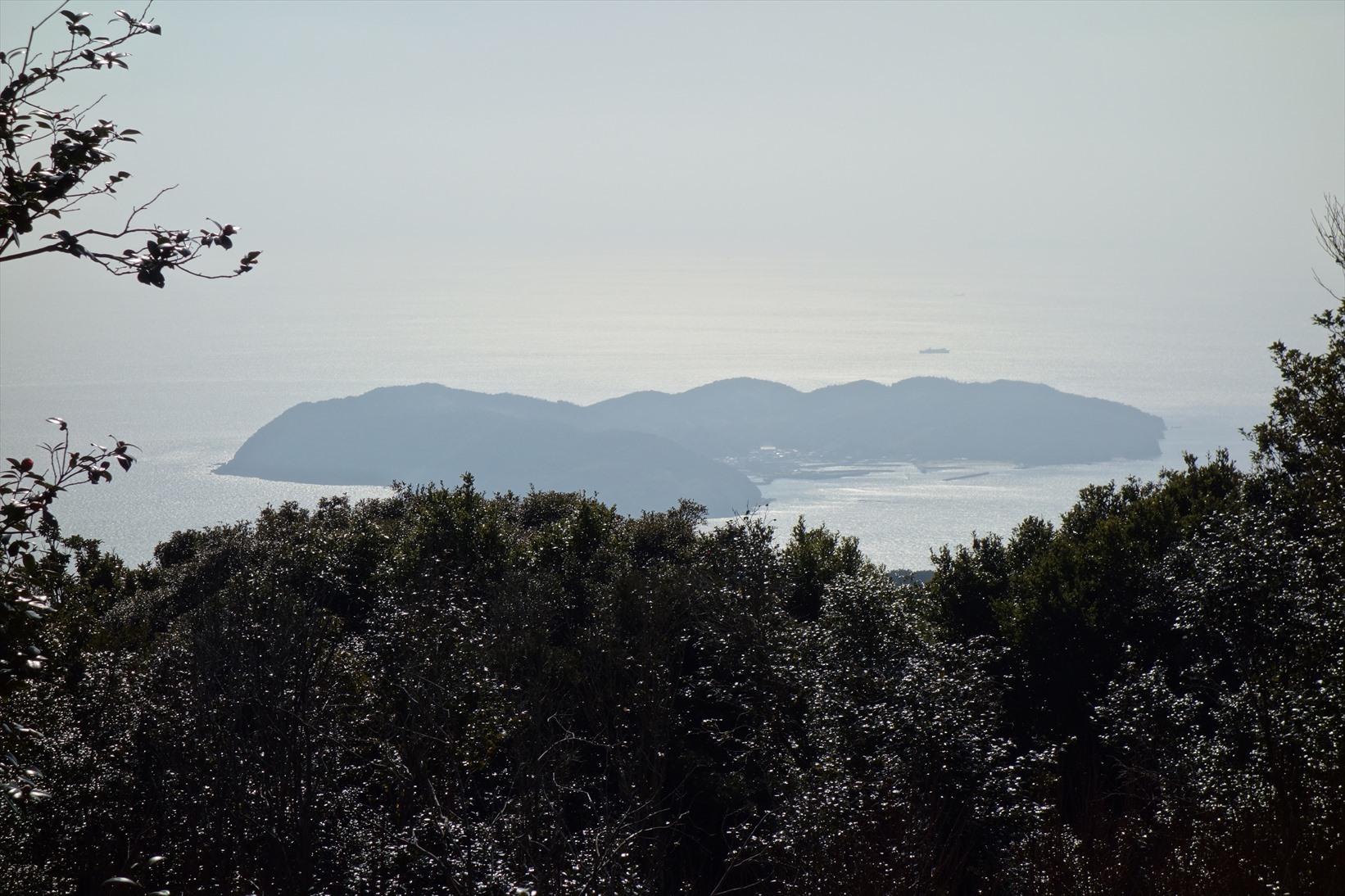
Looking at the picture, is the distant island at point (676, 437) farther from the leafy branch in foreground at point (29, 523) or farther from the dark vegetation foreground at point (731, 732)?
the leafy branch in foreground at point (29, 523)

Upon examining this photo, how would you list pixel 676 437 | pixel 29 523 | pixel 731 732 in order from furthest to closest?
pixel 676 437, pixel 731 732, pixel 29 523

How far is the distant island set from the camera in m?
121

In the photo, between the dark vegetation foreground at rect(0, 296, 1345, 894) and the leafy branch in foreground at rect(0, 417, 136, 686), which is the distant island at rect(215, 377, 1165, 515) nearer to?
the dark vegetation foreground at rect(0, 296, 1345, 894)

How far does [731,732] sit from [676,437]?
143 meters

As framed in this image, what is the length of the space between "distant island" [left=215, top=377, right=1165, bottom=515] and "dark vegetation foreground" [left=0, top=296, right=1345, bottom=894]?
85195mm

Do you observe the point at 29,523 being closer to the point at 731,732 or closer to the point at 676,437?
the point at 731,732

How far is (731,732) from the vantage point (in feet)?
59.2

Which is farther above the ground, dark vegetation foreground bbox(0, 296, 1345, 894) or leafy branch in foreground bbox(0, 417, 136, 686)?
leafy branch in foreground bbox(0, 417, 136, 686)

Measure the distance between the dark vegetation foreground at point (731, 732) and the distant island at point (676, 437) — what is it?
3354 inches

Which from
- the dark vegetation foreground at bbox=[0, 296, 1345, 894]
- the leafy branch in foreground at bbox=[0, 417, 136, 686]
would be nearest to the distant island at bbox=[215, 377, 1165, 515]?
the dark vegetation foreground at bbox=[0, 296, 1345, 894]

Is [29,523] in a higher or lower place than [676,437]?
lower

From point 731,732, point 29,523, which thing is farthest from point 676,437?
point 29,523

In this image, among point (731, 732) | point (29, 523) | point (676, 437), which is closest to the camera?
point (29, 523)

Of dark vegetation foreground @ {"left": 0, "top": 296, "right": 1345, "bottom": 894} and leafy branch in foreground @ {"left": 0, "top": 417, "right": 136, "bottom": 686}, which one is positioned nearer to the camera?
→ leafy branch in foreground @ {"left": 0, "top": 417, "right": 136, "bottom": 686}
